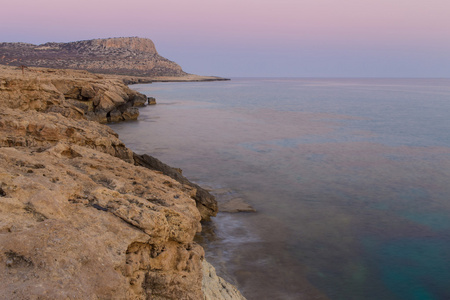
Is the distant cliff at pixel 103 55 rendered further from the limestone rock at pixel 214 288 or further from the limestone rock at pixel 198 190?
the limestone rock at pixel 214 288

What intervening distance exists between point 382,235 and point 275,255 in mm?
3219

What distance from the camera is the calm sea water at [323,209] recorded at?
812cm

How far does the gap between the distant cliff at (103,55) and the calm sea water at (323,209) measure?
322 ft

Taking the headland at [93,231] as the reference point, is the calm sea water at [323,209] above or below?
below

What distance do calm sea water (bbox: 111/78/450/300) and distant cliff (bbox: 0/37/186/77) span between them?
322 feet

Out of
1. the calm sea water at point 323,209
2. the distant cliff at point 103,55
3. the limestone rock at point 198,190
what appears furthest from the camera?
the distant cliff at point 103,55

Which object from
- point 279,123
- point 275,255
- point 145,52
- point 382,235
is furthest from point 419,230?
→ point 145,52

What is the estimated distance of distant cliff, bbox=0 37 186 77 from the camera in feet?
385

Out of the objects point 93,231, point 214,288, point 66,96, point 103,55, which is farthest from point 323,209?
point 103,55

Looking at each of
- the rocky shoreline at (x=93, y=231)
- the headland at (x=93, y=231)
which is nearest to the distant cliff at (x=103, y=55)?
the headland at (x=93, y=231)

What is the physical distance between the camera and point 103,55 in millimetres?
141500

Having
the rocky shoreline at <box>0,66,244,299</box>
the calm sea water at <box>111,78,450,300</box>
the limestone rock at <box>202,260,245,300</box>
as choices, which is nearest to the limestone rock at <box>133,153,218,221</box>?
the calm sea water at <box>111,78,450,300</box>

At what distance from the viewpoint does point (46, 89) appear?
1293cm

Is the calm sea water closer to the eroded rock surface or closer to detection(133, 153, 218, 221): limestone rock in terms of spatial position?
detection(133, 153, 218, 221): limestone rock
